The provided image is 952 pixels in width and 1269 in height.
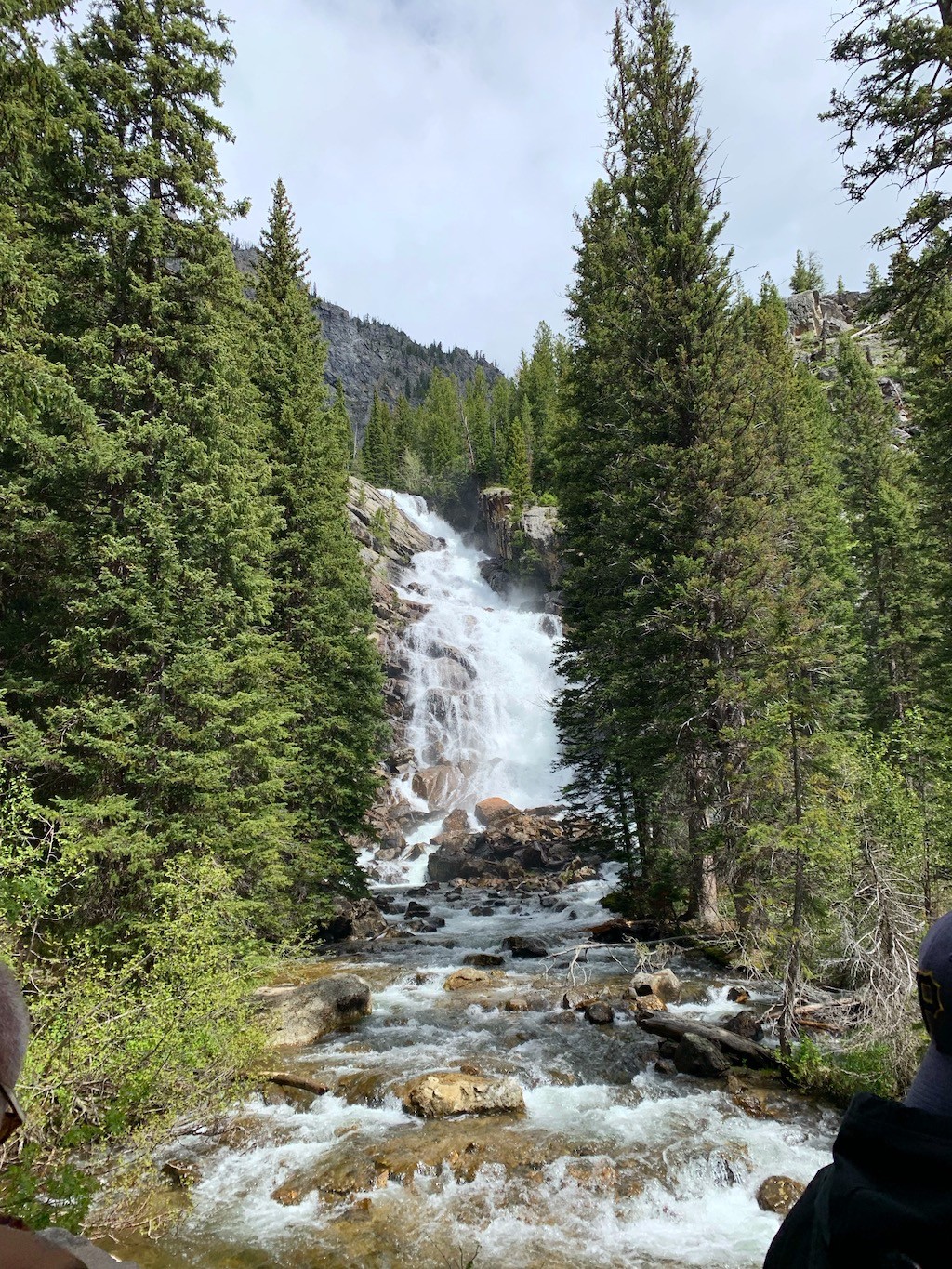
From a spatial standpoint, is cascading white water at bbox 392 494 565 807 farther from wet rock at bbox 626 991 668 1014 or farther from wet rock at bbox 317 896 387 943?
wet rock at bbox 626 991 668 1014

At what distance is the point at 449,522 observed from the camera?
7469cm

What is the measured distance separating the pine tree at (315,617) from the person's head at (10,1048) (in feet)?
50.0

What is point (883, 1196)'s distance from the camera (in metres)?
1.13

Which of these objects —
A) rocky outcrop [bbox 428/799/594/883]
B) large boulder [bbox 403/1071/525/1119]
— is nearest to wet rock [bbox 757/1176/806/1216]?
large boulder [bbox 403/1071/525/1119]

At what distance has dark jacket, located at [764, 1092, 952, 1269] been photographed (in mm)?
1084

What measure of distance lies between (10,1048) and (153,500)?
11.3 m

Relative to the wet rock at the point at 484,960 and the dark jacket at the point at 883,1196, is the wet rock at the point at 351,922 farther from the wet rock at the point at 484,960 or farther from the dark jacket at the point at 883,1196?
the dark jacket at the point at 883,1196

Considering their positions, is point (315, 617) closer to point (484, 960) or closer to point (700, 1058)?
point (484, 960)

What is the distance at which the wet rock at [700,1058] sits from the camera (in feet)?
29.8

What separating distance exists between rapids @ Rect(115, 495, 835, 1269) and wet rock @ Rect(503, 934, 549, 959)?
97.6 inches

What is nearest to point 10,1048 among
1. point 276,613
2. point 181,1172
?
point 181,1172

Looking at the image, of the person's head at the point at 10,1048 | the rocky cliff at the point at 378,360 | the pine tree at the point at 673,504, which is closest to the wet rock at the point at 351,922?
the pine tree at the point at 673,504

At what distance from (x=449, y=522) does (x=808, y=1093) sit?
227ft

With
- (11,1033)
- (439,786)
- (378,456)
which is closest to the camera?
(11,1033)
